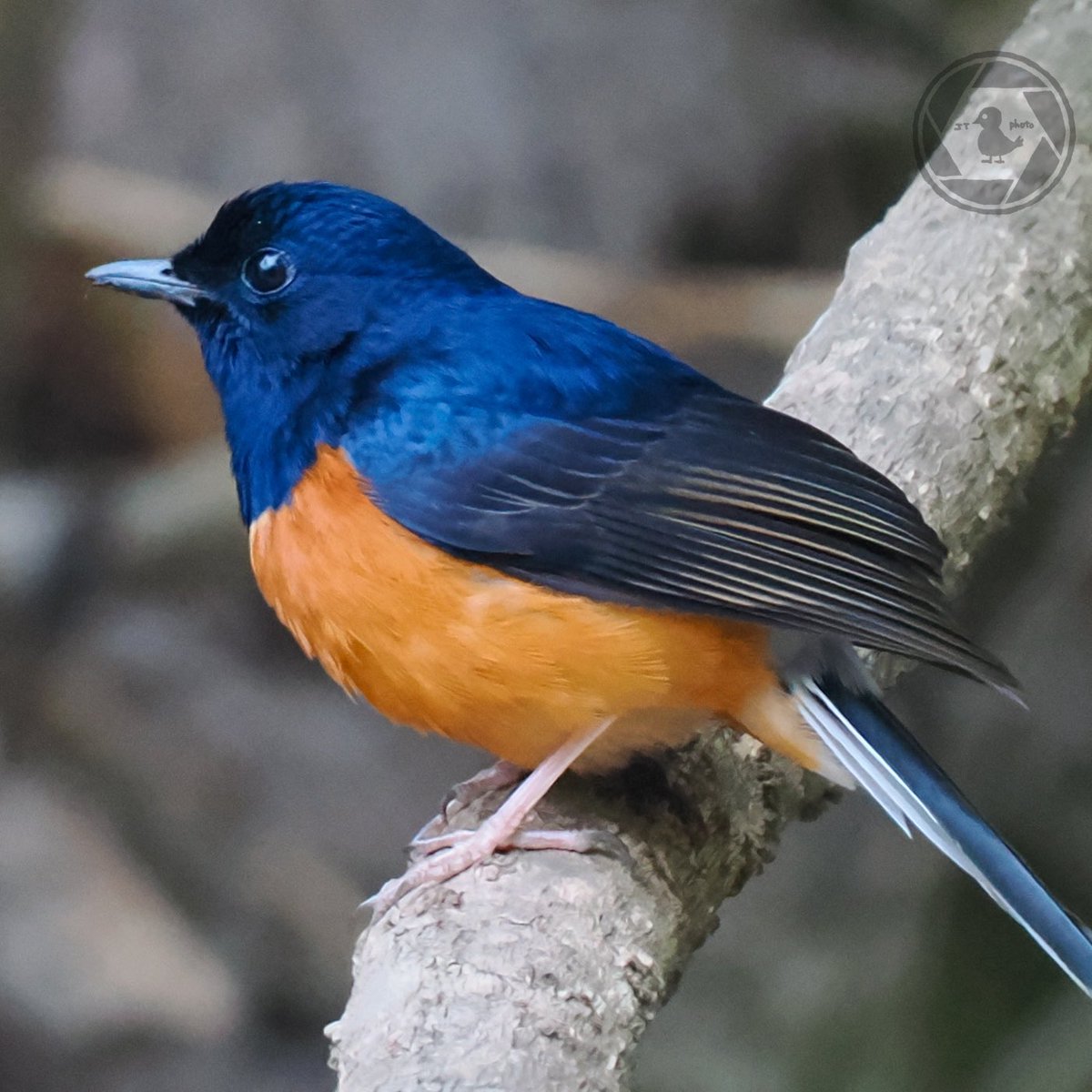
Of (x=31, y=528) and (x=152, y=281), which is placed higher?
(x=152, y=281)

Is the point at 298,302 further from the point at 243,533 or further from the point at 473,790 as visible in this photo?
the point at 243,533

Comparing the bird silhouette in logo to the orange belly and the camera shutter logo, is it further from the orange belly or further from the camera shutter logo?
the orange belly

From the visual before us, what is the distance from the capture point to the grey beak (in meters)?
2.26

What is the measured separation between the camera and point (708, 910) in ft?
6.64

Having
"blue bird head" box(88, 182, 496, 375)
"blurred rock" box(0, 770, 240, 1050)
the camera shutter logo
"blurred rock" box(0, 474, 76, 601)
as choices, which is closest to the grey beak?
"blue bird head" box(88, 182, 496, 375)

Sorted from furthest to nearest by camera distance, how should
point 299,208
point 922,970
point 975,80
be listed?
point 975,80 → point 922,970 → point 299,208

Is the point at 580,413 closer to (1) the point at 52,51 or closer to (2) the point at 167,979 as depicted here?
(1) the point at 52,51

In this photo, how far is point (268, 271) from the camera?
2182 mm

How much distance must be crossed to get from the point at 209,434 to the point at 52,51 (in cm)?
108

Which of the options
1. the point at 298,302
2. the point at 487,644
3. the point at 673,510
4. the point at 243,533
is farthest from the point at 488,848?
the point at 243,533

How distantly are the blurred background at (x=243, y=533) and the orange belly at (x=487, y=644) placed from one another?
1648 mm

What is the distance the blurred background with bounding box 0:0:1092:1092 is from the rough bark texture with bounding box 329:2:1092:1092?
3.06 feet

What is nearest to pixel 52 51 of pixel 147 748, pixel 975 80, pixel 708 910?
pixel 147 748

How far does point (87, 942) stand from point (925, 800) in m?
2.54
